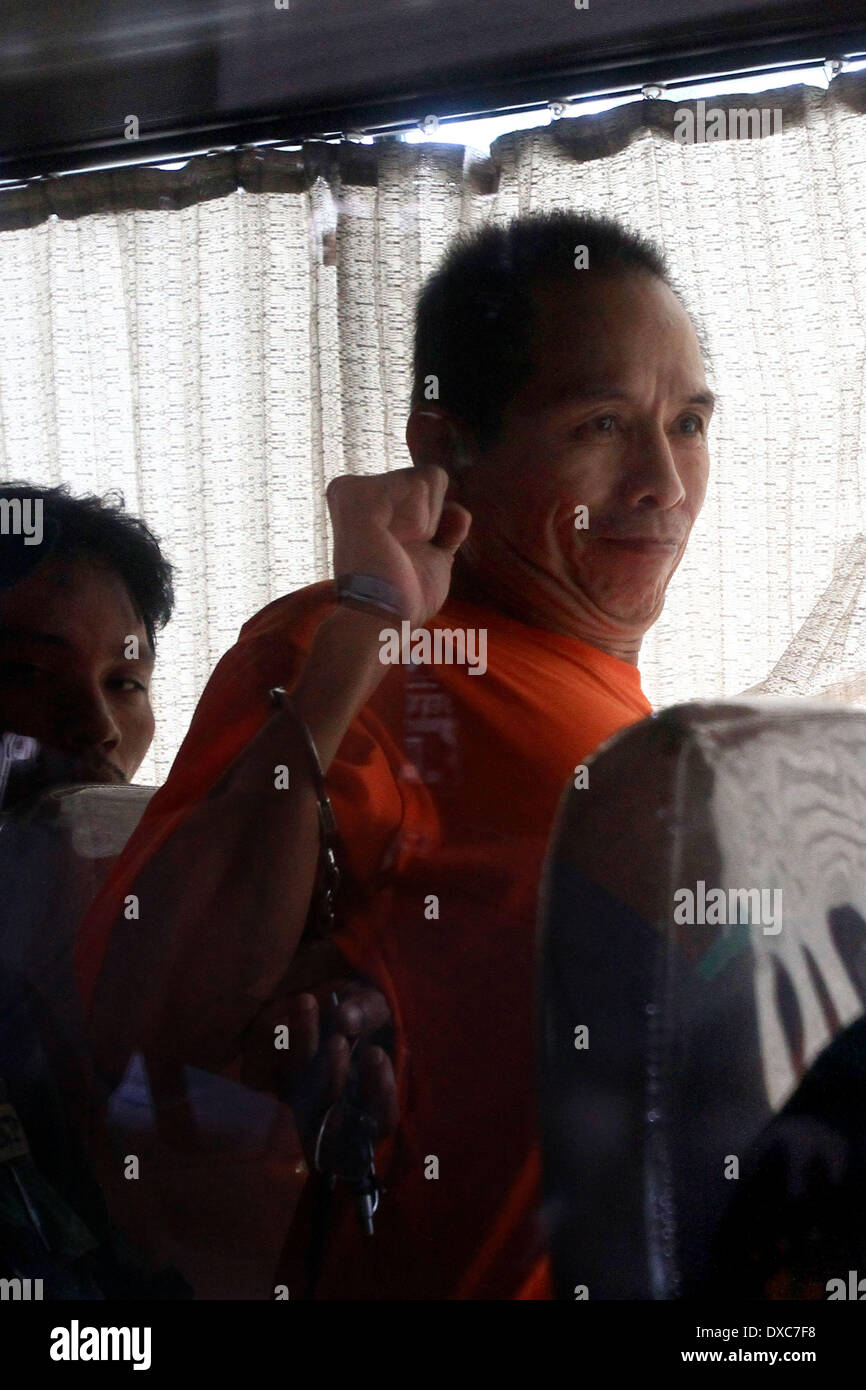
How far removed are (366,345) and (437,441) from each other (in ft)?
0.37

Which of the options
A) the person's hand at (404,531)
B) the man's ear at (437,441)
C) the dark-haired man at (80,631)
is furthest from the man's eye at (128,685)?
the man's ear at (437,441)

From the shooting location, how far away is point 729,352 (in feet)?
3.18

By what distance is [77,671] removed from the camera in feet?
3.43

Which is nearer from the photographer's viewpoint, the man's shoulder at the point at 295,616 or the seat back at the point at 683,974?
the seat back at the point at 683,974

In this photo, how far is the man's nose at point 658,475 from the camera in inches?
37.7

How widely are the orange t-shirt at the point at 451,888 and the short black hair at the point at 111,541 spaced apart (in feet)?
0.39

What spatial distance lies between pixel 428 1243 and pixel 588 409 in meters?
0.68

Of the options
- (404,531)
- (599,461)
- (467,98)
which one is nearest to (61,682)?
(404,531)

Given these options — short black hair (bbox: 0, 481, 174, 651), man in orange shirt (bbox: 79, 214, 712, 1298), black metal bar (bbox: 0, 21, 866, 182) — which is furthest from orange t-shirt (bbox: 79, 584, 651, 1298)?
black metal bar (bbox: 0, 21, 866, 182)

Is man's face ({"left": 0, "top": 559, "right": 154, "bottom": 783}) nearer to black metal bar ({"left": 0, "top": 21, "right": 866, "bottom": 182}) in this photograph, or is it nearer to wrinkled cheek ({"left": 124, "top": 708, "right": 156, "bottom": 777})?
wrinkled cheek ({"left": 124, "top": 708, "right": 156, "bottom": 777})

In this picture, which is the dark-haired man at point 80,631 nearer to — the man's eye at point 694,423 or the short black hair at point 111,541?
the short black hair at point 111,541

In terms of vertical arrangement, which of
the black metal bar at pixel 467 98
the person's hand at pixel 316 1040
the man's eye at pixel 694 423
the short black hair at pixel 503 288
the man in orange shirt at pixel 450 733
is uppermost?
the black metal bar at pixel 467 98

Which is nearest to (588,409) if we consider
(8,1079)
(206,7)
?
(206,7)

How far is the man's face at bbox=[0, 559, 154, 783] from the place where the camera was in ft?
3.34
